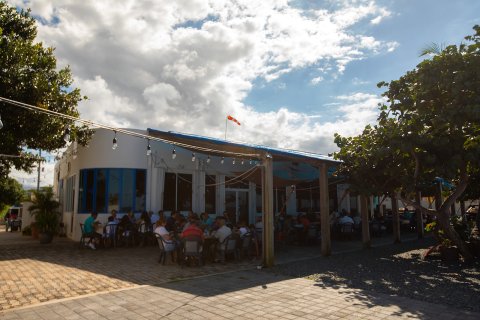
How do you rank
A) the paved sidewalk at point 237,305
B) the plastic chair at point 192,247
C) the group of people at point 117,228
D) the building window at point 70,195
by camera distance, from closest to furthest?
the paved sidewalk at point 237,305, the plastic chair at point 192,247, the group of people at point 117,228, the building window at point 70,195

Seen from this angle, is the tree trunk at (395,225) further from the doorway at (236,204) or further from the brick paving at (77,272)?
the brick paving at (77,272)

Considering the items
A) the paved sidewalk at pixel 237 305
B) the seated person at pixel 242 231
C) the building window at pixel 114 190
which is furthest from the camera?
the building window at pixel 114 190

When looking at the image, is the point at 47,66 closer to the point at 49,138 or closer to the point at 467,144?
the point at 49,138

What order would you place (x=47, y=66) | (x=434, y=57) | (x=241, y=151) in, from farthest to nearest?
1. (x=47, y=66)
2. (x=241, y=151)
3. (x=434, y=57)

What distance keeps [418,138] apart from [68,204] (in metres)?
15.4

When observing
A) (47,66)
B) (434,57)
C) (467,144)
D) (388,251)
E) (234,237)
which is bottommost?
(388,251)

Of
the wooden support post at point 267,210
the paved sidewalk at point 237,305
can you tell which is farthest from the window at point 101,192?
the paved sidewalk at point 237,305

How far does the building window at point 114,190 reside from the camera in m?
13.9

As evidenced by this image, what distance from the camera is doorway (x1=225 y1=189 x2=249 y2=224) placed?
16219 millimetres

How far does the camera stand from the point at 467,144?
885 centimetres

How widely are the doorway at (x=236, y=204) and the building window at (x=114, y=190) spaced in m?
3.93

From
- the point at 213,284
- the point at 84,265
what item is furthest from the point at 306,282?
the point at 84,265

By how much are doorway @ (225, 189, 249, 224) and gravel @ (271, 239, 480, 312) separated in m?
6.57

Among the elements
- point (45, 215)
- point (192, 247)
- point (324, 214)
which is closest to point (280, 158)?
point (324, 214)
